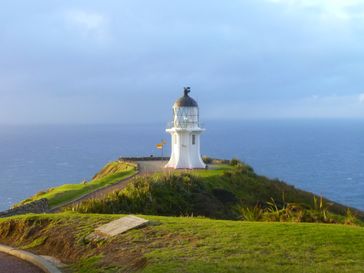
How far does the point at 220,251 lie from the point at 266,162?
85.8m

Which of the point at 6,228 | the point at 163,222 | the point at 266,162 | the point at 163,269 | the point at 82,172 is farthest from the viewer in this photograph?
the point at 266,162

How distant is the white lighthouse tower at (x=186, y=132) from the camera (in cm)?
3553

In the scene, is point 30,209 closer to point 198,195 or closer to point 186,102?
point 198,195

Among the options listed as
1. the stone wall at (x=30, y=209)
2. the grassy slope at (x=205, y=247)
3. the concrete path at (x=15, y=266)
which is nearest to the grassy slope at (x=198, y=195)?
the stone wall at (x=30, y=209)

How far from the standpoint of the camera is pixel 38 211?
20.2m

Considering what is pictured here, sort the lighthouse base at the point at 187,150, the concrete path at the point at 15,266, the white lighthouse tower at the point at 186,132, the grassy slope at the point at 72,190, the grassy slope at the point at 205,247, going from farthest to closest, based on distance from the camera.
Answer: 1. the lighthouse base at the point at 187,150
2. the white lighthouse tower at the point at 186,132
3. the grassy slope at the point at 72,190
4. the concrete path at the point at 15,266
5. the grassy slope at the point at 205,247

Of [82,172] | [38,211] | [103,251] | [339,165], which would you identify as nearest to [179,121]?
[38,211]

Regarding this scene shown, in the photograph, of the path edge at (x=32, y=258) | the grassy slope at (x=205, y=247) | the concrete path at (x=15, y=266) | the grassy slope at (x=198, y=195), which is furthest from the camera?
the grassy slope at (x=198, y=195)

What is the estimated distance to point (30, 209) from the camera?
20.0 meters

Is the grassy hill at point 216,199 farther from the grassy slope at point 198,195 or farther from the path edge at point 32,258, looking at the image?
the path edge at point 32,258

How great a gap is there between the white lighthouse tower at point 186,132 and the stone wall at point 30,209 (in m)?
15.0

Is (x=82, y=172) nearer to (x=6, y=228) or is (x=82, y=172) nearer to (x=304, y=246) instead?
(x=6, y=228)

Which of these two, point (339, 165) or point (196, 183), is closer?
point (196, 183)

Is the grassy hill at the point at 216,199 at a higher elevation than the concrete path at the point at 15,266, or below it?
higher
